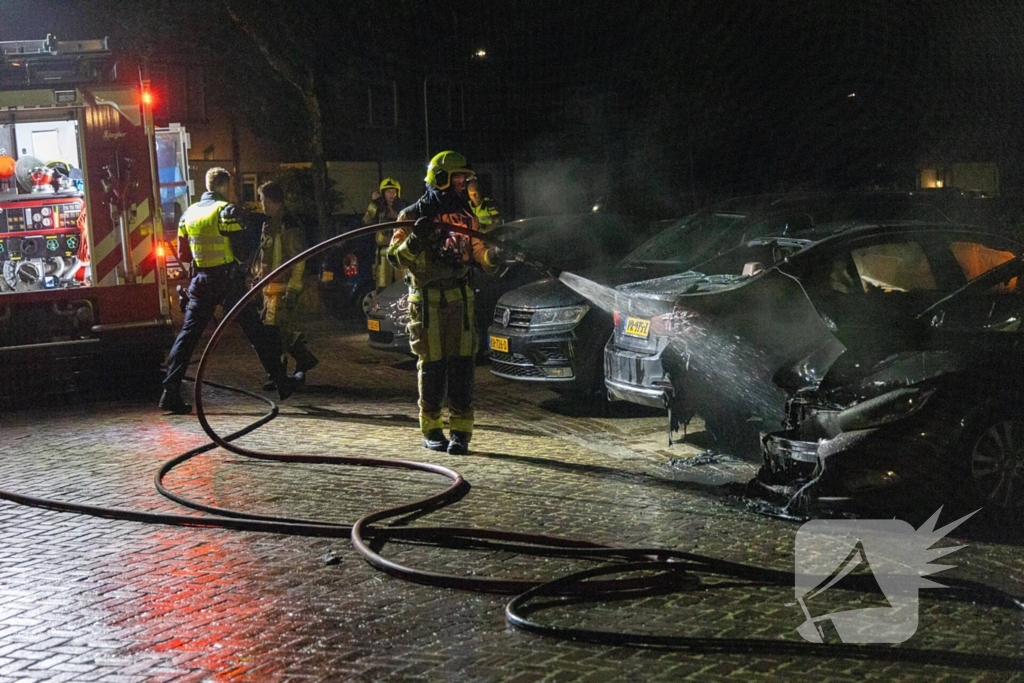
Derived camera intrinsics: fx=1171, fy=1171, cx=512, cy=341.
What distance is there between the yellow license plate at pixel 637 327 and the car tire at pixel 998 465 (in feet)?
8.28

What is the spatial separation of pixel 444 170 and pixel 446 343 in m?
1.20

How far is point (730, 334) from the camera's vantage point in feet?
23.2

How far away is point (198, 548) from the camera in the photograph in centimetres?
592

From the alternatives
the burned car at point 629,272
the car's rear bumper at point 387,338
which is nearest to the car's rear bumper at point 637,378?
the burned car at point 629,272

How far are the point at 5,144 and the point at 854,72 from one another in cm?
2246

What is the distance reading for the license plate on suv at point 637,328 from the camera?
7.96 m

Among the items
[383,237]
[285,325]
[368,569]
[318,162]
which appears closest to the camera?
[368,569]

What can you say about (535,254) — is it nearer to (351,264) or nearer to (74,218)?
(74,218)

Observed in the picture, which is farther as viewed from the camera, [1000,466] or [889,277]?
[889,277]

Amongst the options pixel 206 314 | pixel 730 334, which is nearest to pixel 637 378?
pixel 730 334

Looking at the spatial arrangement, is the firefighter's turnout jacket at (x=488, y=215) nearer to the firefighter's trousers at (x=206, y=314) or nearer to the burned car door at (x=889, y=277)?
the firefighter's trousers at (x=206, y=314)

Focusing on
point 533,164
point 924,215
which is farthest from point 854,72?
point 924,215

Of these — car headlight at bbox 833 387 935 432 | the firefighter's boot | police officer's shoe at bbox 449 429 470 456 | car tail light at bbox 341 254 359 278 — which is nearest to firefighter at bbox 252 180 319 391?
the firefighter's boot

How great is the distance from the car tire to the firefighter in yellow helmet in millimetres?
3401
